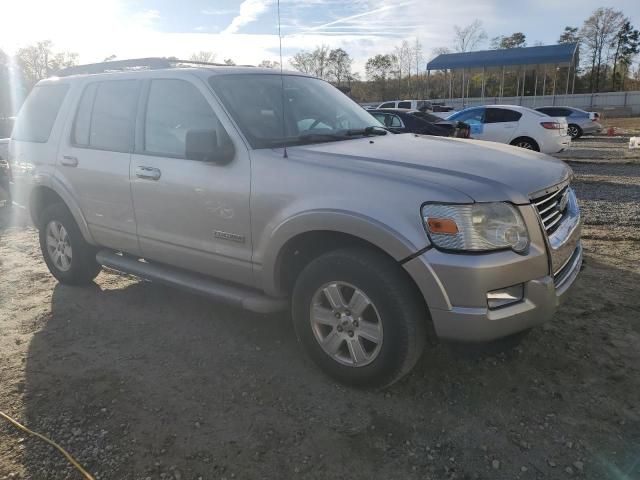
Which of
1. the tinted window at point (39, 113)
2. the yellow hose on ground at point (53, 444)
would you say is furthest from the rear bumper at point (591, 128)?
the yellow hose on ground at point (53, 444)

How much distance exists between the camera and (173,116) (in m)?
3.98

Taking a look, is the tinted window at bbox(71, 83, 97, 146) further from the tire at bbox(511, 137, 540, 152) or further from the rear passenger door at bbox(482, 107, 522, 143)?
the tire at bbox(511, 137, 540, 152)

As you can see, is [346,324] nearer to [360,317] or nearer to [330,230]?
[360,317]

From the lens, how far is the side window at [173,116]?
12.4ft

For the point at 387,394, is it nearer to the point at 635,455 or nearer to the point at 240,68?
the point at 635,455

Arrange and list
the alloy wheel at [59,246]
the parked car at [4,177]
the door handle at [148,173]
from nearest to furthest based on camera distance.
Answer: the door handle at [148,173], the alloy wheel at [59,246], the parked car at [4,177]

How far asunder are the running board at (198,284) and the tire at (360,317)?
10.6 inches

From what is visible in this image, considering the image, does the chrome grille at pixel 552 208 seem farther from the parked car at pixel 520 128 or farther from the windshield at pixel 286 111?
the parked car at pixel 520 128

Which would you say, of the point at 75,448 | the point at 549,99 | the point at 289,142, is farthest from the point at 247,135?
the point at 549,99

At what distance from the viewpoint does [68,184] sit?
477 centimetres

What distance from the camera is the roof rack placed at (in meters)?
4.45

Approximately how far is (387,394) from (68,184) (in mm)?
3444

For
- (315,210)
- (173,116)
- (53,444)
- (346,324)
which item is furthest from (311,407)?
(173,116)

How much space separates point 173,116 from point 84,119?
49.2 inches
